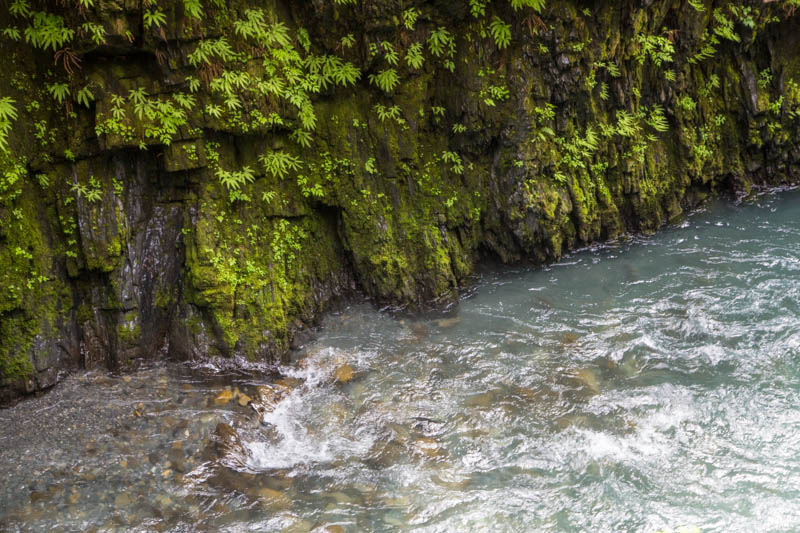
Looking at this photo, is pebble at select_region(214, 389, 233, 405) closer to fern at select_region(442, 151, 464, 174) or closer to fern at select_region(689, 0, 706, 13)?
fern at select_region(442, 151, 464, 174)

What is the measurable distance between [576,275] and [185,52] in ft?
22.4

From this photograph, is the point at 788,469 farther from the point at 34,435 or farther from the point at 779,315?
the point at 34,435

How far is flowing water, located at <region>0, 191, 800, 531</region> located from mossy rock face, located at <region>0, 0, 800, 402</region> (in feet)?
2.62

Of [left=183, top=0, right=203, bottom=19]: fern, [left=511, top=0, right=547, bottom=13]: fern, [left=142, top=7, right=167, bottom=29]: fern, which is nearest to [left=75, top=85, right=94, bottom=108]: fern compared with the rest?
[left=142, top=7, right=167, bottom=29]: fern

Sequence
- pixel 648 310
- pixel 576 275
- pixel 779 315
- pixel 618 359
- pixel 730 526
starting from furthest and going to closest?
pixel 576 275
pixel 648 310
pixel 779 315
pixel 618 359
pixel 730 526

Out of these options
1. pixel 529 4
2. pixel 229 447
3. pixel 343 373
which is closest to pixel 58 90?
pixel 229 447

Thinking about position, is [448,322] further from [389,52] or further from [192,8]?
[192,8]

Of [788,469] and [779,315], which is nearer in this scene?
[788,469]

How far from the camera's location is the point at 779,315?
284 inches

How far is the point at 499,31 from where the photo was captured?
26.0 feet

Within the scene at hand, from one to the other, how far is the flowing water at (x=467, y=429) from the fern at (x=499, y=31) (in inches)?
161

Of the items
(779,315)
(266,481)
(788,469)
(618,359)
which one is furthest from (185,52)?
(779,315)

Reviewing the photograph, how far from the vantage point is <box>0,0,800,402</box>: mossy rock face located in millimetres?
6098

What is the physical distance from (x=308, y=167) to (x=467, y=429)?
4.22 metres
